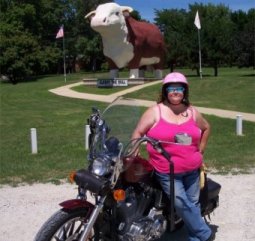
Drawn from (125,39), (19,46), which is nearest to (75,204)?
(125,39)

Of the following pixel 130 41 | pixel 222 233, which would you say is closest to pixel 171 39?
pixel 130 41

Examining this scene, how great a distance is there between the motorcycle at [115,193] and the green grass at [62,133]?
355 centimetres

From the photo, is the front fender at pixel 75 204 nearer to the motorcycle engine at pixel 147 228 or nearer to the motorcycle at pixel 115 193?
the motorcycle at pixel 115 193

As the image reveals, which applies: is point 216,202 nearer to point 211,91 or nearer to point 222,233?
point 222,233

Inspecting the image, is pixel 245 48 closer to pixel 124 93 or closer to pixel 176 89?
pixel 124 93

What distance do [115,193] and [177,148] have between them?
2.43 feet

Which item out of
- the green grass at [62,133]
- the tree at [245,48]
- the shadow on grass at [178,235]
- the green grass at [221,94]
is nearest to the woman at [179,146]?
the shadow on grass at [178,235]

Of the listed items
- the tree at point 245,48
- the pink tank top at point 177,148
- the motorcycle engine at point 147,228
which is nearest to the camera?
the motorcycle engine at point 147,228

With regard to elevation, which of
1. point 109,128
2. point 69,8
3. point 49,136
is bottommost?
point 49,136

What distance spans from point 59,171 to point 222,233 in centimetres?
368

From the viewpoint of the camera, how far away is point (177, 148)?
14.2ft

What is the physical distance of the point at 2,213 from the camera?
6121 mm

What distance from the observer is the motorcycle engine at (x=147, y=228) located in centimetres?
413

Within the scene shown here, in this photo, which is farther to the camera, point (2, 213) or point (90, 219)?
point (2, 213)
